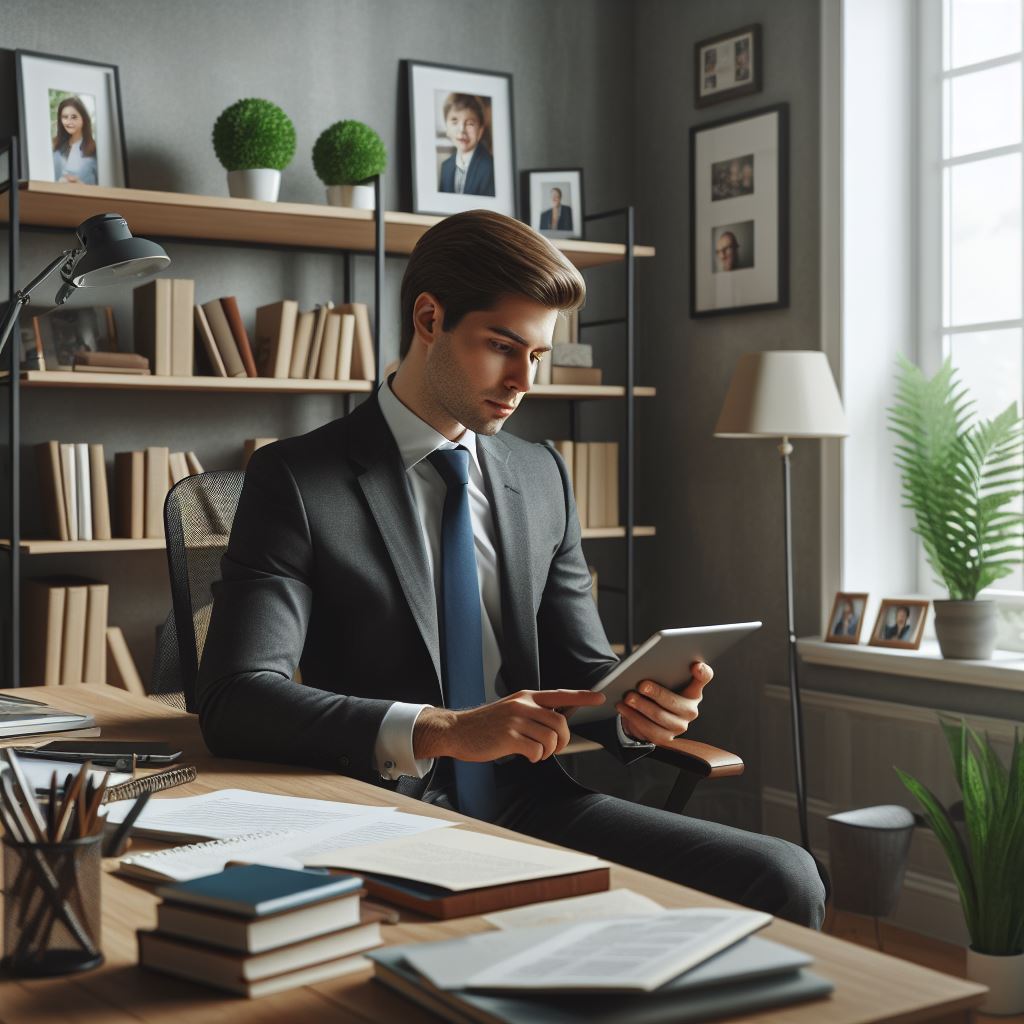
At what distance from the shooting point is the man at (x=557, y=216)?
160 inches

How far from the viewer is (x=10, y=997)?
933 mm

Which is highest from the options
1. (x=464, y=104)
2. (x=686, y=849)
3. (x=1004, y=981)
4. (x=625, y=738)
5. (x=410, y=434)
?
(x=464, y=104)

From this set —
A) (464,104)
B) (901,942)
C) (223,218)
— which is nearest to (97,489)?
(223,218)

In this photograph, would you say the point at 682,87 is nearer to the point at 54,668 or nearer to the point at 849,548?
the point at 849,548

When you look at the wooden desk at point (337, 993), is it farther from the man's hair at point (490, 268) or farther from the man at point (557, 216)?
the man at point (557, 216)

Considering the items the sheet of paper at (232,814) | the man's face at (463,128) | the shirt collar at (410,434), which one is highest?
the man's face at (463,128)

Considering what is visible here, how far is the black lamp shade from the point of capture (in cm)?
200

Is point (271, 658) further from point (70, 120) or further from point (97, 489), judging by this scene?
point (70, 120)

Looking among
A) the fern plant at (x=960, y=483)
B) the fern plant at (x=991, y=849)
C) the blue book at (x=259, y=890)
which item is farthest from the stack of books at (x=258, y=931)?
the fern plant at (x=960, y=483)

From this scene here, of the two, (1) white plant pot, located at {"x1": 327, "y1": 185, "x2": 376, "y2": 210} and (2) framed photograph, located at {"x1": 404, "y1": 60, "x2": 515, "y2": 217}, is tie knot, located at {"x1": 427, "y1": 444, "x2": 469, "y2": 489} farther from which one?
(2) framed photograph, located at {"x1": 404, "y1": 60, "x2": 515, "y2": 217}

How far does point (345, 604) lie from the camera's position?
1849 mm

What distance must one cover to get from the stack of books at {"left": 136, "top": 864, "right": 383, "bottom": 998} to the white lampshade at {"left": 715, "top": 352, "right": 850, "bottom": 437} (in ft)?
8.03

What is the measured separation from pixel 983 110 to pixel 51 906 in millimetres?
3357

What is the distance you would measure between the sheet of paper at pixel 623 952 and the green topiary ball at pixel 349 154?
288 centimetres
